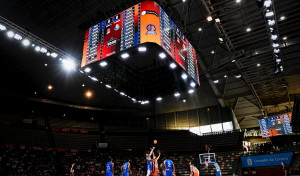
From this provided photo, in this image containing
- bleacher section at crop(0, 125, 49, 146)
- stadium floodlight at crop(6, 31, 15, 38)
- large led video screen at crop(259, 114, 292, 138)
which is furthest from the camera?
large led video screen at crop(259, 114, 292, 138)

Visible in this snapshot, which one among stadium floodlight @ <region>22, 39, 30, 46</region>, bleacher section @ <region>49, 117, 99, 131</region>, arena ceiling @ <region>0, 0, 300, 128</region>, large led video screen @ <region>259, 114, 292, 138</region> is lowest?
large led video screen @ <region>259, 114, 292, 138</region>

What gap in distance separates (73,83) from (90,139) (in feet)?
29.1

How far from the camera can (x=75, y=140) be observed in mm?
26312

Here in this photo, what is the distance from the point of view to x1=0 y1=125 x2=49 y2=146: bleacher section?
21.3 meters

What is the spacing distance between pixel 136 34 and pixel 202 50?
11.0 meters

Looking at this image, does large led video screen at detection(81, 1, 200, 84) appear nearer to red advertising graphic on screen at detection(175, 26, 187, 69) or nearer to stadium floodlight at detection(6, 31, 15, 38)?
red advertising graphic on screen at detection(175, 26, 187, 69)

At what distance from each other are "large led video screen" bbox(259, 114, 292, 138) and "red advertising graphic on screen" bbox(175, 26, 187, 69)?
60.4 feet

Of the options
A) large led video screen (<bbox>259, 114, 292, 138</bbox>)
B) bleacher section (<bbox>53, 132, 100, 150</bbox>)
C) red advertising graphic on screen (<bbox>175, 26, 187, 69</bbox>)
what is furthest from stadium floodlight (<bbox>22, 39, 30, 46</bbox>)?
large led video screen (<bbox>259, 114, 292, 138</bbox>)

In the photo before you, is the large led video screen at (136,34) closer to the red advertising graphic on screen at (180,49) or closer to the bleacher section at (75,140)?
the red advertising graphic on screen at (180,49)

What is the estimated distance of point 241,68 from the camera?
1759cm

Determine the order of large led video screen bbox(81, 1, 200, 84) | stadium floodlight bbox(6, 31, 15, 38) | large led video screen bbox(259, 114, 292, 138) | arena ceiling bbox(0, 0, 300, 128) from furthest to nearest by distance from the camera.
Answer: large led video screen bbox(259, 114, 292, 138) → arena ceiling bbox(0, 0, 300, 128) → stadium floodlight bbox(6, 31, 15, 38) → large led video screen bbox(81, 1, 200, 84)

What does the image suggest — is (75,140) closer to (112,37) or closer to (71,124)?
(71,124)

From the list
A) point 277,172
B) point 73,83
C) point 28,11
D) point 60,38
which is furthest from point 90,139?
point 277,172

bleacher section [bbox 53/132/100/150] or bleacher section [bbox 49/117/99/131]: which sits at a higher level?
bleacher section [bbox 49/117/99/131]
